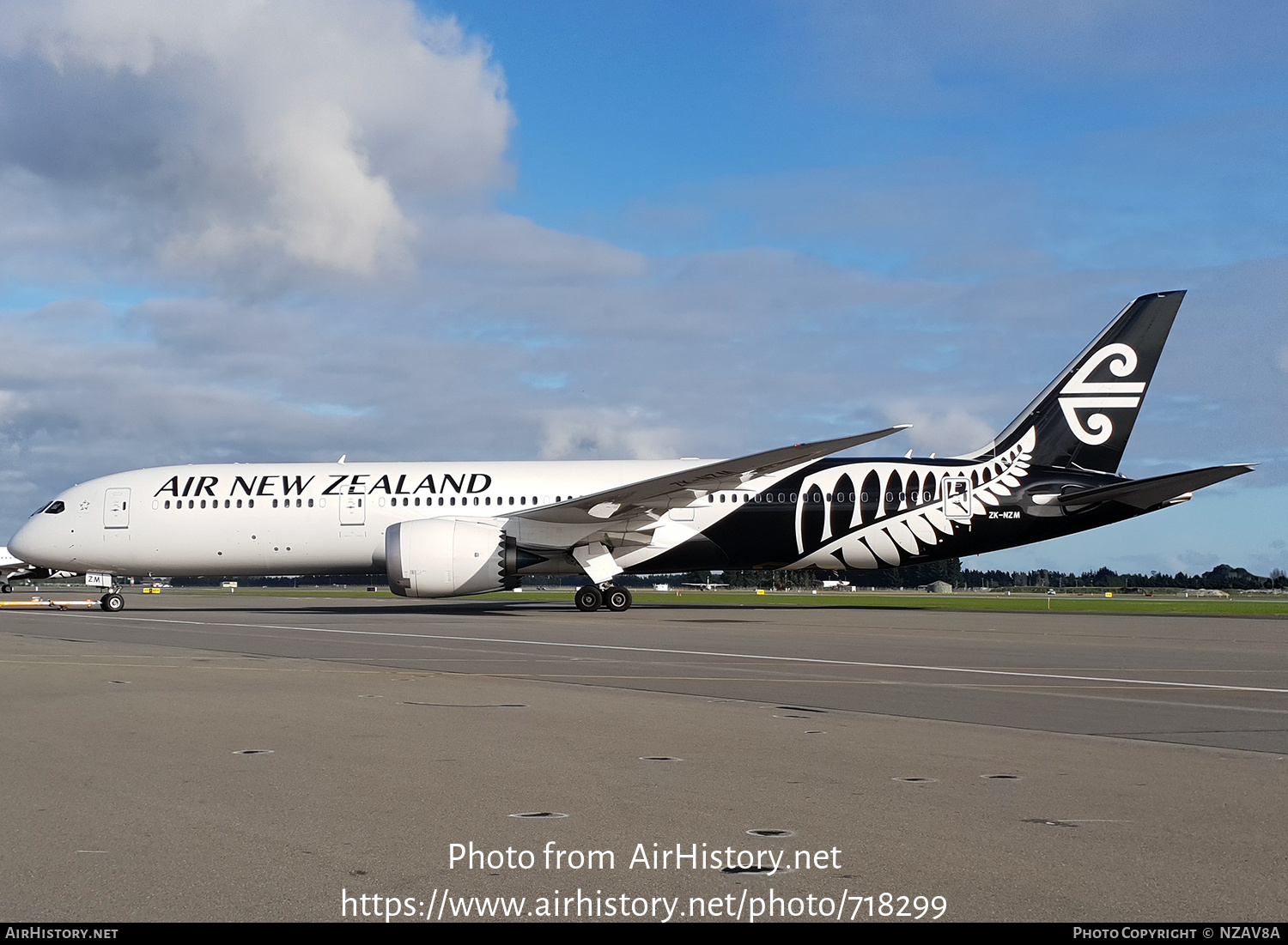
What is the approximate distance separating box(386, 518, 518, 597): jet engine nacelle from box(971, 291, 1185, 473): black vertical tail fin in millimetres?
14504

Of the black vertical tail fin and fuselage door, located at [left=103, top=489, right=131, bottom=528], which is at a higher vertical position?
the black vertical tail fin

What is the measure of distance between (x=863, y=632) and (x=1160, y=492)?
41.9 feet

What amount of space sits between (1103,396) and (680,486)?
12276 mm

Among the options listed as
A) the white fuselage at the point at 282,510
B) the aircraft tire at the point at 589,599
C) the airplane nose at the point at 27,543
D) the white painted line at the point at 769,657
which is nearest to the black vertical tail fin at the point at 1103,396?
the white fuselage at the point at 282,510

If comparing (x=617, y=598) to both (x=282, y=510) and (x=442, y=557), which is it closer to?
(x=442, y=557)

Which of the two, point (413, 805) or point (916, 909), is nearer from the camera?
point (916, 909)

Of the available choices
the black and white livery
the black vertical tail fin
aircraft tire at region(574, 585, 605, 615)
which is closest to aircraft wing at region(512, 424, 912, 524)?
the black and white livery

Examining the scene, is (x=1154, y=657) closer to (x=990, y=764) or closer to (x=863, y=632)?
(x=863, y=632)

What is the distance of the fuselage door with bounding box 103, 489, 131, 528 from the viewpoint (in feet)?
103

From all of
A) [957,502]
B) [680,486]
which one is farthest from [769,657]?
[957,502]

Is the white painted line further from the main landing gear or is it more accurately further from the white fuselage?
the main landing gear

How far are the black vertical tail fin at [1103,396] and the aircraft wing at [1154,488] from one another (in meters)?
1.24

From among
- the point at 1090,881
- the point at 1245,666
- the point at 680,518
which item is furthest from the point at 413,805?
the point at 680,518

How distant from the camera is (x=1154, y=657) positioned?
48.1ft
